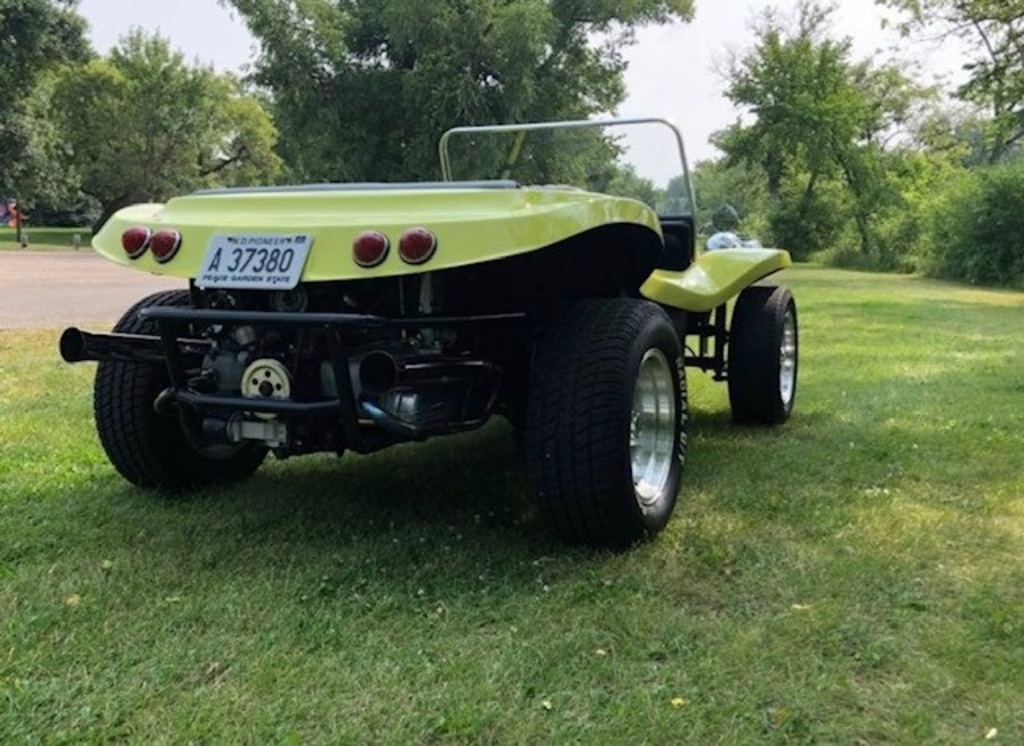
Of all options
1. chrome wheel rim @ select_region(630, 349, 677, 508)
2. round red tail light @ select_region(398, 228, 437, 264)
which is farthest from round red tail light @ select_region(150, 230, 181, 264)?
chrome wheel rim @ select_region(630, 349, 677, 508)

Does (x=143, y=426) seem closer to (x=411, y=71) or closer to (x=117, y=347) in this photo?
(x=117, y=347)

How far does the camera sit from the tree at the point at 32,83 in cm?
3475

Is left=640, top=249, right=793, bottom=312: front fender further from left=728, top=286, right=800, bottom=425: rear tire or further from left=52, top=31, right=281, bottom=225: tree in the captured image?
left=52, top=31, right=281, bottom=225: tree

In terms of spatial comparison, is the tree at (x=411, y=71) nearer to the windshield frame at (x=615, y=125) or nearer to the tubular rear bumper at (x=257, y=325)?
the windshield frame at (x=615, y=125)

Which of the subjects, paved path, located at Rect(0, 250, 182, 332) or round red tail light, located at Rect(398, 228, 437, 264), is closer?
round red tail light, located at Rect(398, 228, 437, 264)

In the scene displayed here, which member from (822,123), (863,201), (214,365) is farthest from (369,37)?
(214,365)

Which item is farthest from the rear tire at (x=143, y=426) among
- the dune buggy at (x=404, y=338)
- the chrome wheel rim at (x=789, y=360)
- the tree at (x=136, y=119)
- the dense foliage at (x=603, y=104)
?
the tree at (x=136, y=119)

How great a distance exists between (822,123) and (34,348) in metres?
33.4

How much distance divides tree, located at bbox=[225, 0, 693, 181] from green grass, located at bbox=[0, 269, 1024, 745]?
24641 millimetres

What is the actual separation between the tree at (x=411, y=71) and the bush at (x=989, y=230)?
11166 mm

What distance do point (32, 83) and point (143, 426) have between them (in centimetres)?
4036

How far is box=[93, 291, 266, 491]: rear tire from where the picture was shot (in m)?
3.85

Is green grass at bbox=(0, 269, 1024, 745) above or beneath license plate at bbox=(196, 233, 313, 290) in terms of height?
beneath

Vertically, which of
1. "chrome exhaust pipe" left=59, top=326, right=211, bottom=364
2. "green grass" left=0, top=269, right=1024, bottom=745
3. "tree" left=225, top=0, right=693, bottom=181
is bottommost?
"green grass" left=0, top=269, right=1024, bottom=745
